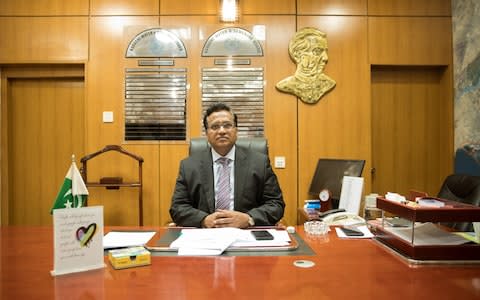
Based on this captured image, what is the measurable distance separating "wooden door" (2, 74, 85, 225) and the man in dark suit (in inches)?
79.9

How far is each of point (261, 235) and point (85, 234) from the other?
688 millimetres

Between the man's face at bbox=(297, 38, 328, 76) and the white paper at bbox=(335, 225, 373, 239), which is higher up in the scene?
the man's face at bbox=(297, 38, 328, 76)

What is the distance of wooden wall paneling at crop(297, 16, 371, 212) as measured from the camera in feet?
11.1

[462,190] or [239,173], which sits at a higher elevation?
[239,173]

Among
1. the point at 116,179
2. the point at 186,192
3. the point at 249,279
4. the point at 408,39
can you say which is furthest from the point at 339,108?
the point at 249,279

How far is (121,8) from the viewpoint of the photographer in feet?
11.0

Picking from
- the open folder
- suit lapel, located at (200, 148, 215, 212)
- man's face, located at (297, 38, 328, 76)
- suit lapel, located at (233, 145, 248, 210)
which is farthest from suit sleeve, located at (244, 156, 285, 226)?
man's face, located at (297, 38, 328, 76)

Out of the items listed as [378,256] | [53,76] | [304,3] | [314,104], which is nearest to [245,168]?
[378,256]

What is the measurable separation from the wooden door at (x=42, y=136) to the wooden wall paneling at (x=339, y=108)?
2354 millimetres

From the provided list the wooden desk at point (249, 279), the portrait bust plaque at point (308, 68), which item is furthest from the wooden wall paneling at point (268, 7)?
the wooden desk at point (249, 279)

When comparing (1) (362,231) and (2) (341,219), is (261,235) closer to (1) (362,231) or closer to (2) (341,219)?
(1) (362,231)

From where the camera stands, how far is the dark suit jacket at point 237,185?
209 centimetres

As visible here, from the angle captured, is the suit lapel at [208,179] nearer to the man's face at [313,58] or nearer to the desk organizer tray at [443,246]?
the desk organizer tray at [443,246]

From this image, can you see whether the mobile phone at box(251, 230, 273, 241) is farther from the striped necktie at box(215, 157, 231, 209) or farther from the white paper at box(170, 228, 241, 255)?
the striped necktie at box(215, 157, 231, 209)
